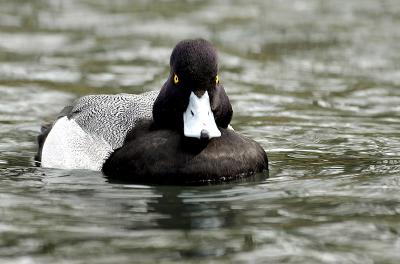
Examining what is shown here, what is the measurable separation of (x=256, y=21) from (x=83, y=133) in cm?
795

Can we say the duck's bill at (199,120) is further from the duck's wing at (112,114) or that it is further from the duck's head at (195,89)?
the duck's wing at (112,114)

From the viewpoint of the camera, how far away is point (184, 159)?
8.64m

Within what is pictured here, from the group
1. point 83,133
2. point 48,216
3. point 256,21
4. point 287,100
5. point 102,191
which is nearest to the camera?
point 48,216

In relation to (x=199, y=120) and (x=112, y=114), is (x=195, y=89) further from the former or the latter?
(x=112, y=114)

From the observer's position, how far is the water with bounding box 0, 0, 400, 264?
686 centimetres

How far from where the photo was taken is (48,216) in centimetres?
757

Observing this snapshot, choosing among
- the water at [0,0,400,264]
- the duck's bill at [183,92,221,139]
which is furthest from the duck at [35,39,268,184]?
the water at [0,0,400,264]

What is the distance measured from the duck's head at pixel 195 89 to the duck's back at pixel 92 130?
779 mm

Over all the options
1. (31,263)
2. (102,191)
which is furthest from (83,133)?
(31,263)

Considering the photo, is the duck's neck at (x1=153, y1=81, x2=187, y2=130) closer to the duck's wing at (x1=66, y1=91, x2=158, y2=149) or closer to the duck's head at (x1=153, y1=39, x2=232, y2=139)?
the duck's head at (x1=153, y1=39, x2=232, y2=139)

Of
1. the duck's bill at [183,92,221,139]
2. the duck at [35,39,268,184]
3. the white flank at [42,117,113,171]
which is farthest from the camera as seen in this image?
the white flank at [42,117,113,171]

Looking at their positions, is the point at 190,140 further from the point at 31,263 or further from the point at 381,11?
the point at 381,11

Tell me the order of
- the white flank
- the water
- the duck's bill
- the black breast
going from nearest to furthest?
the water < the duck's bill < the black breast < the white flank

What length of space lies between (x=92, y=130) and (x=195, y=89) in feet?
5.01
